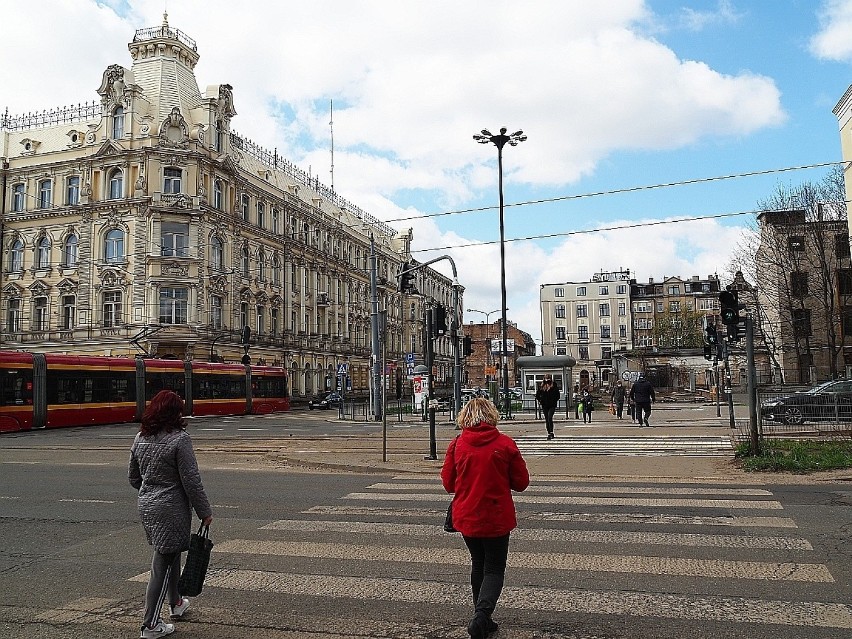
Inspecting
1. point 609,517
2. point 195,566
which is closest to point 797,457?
point 609,517

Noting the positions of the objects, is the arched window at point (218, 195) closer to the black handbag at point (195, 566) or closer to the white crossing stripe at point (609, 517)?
the white crossing stripe at point (609, 517)

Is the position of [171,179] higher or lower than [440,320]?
higher

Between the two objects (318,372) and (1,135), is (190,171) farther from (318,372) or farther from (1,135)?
(318,372)

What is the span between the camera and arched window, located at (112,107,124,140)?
5425 cm

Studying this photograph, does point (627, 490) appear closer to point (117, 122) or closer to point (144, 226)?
point (144, 226)

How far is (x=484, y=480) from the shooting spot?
16.0 feet

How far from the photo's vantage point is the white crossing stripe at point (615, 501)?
9750 millimetres

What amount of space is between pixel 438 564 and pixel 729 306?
43.0 ft

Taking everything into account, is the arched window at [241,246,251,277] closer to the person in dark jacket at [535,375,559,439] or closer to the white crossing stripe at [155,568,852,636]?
the person in dark jacket at [535,375,559,439]

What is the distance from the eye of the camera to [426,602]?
574 centimetres

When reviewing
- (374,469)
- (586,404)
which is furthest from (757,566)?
(586,404)

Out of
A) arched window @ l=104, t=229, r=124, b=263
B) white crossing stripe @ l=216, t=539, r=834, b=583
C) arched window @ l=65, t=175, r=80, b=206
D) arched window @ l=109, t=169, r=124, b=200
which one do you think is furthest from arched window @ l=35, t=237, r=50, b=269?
white crossing stripe @ l=216, t=539, r=834, b=583

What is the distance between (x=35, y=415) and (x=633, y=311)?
306ft

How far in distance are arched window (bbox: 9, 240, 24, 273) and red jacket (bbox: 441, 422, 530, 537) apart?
198 ft
